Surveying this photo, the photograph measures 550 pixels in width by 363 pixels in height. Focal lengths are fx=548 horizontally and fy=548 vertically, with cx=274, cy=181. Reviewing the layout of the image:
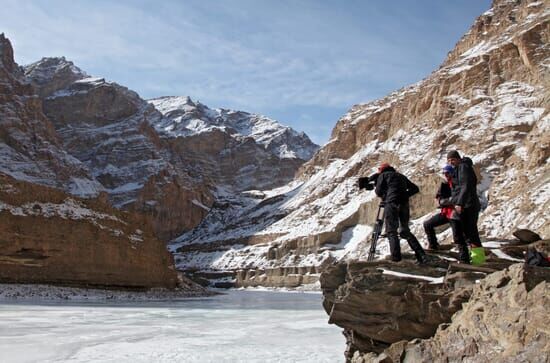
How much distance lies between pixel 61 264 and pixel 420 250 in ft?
A: 175

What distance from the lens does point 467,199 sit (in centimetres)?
912

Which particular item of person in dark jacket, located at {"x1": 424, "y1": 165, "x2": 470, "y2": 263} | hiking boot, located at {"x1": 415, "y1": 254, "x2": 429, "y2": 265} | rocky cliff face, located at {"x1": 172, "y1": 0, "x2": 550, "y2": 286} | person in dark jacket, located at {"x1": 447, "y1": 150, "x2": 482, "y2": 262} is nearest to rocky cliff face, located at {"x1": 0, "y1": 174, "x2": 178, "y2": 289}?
rocky cliff face, located at {"x1": 172, "y1": 0, "x2": 550, "y2": 286}

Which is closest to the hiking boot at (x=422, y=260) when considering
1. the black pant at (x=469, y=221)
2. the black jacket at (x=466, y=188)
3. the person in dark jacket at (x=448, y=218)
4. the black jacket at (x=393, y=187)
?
the person in dark jacket at (x=448, y=218)

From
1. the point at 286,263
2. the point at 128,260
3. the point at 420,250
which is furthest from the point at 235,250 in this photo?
the point at 420,250

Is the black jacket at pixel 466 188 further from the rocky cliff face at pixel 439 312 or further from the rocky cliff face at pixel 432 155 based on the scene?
the rocky cliff face at pixel 432 155

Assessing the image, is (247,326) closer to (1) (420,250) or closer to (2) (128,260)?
(1) (420,250)

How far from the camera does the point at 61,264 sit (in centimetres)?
5631

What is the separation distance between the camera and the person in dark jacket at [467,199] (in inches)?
360

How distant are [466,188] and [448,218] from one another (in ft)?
2.77

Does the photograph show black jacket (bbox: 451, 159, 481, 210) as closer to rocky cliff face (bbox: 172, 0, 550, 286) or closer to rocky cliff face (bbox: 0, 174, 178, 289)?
rocky cliff face (bbox: 172, 0, 550, 286)

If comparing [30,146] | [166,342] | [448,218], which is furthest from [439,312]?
[30,146]

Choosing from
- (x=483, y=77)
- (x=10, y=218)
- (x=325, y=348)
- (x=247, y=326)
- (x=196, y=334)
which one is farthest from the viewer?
(x=483, y=77)

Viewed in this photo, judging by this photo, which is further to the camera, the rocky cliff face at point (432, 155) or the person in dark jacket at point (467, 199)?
the rocky cliff face at point (432, 155)

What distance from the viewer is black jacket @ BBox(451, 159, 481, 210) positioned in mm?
9125
